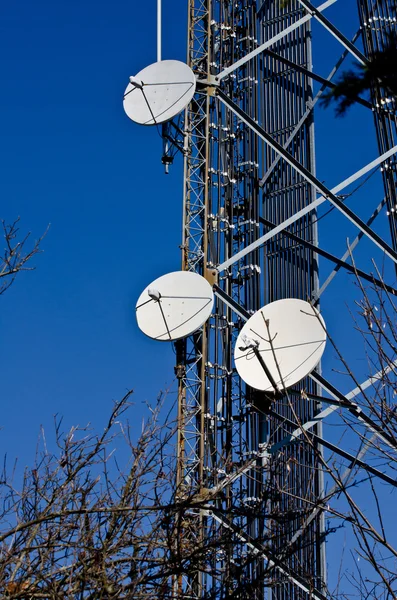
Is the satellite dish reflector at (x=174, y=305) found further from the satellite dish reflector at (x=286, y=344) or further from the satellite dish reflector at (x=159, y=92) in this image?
the satellite dish reflector at (x=159, y=92)

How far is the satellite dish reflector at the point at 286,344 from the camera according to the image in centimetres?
2064

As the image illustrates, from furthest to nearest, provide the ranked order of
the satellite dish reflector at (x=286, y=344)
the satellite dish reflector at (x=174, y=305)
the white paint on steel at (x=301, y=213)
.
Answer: the white paint on steel at (x=301, y=213) < the satellite dish reflector at (x=174, y=305) < the satellite dish reflector at (x=286, y=344)

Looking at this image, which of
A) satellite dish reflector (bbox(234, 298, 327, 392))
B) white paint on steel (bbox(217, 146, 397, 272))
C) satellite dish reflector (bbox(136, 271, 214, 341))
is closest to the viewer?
satellite dish reflector (bbox(234, 298, 327, 392))

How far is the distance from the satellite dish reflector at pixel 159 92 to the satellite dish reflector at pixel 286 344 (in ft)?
18.7

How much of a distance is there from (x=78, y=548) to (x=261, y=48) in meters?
17.0

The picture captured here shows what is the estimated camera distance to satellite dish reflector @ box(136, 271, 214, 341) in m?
22.3

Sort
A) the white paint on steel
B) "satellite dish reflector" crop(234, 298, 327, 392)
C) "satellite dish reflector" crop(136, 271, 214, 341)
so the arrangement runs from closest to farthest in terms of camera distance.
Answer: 1. "satellite dish reflector" crop(234, 298, 327, 392)
2. "satellite dish reflector" crop(136, 271, 214, 341)
3. the white paint on steel

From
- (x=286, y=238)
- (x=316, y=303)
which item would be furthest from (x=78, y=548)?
(x=286, y=238)

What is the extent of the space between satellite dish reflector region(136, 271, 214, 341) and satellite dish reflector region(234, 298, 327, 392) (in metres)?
1.43

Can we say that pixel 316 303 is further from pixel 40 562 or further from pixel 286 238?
pixel 40 562

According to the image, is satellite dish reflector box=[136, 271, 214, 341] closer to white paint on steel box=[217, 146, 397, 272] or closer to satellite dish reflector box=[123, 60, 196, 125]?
white paint on steel box=[217, 146, 397, 272]

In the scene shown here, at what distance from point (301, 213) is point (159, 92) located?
4.22 metres

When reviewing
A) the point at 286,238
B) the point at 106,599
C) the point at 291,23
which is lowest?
the point at 106,599

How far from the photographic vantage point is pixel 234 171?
87.7 ft
